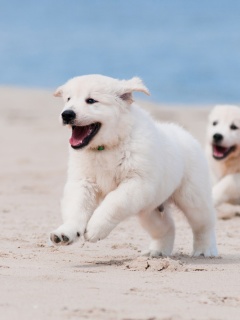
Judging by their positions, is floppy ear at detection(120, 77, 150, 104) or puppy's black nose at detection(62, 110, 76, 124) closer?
puppy's black nose at detection(62, 110, 76, 124)

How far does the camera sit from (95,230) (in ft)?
19.6

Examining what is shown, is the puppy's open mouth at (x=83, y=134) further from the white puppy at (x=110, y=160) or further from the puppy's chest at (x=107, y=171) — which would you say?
the puppy's chest at (x=107, y=171)

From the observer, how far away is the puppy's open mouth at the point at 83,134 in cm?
633

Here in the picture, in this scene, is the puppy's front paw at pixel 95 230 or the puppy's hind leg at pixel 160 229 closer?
the puppy's front paw at pixel 95 230

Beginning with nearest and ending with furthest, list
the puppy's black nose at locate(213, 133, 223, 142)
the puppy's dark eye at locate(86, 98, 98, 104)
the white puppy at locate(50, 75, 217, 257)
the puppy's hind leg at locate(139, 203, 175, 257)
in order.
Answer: the white puppy at locate(50, 75, 217, 257) → the puppy's dark eye at locate(86, 98, 98, 104) → the puppy's hind leg at locate(139, 203, 175, 257) → the puppy's black nose at locate(213, 133, 223, 142)

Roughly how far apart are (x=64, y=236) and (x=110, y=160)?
855 mm

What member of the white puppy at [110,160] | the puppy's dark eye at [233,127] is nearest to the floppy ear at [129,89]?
the white puppy at [110,160]

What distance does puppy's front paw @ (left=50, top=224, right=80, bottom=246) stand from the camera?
5777mm

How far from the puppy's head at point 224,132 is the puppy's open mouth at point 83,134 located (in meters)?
4.99

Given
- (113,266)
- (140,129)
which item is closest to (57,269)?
(113,266)

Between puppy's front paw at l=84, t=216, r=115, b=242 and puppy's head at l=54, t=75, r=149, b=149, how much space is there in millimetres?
662

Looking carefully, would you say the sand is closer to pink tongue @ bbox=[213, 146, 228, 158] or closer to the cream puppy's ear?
pink tongue @ bbox=[213, 146, 228, 158]

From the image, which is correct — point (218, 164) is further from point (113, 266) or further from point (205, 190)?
point (113, 266)

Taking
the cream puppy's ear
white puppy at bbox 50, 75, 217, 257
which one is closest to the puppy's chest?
white puppy at bbox 50, 75, 217, 257
